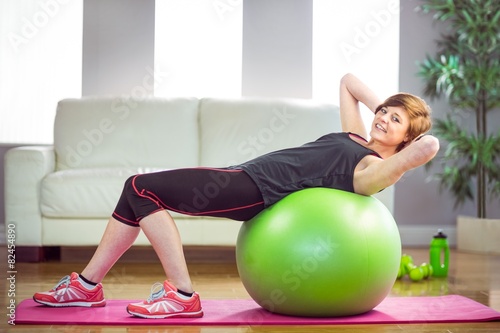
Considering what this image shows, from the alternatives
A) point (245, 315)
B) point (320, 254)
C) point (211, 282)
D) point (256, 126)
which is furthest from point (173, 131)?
point (320, 254)

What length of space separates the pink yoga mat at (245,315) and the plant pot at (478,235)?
6.86 ft

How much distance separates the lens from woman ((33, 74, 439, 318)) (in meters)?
2.56

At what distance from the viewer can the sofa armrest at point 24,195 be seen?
415 centimetres

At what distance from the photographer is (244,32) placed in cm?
534

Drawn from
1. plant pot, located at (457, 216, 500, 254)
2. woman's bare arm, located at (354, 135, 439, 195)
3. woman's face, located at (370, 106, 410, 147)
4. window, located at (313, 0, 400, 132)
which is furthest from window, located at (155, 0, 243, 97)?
woman's bare arm, located at (354, 135, 439, 195)

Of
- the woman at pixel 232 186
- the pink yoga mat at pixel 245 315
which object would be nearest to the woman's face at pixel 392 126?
the woman at pixel 232 186

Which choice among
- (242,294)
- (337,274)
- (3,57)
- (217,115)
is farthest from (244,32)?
(337,274)

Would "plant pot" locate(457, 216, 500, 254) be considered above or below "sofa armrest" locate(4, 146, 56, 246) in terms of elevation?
below

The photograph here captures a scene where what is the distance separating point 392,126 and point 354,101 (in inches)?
14.6

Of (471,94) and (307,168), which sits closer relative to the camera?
(307,168)

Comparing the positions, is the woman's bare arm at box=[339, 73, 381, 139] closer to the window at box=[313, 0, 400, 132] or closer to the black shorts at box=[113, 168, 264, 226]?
the black shorts at box=[113, 168, 264, 226]

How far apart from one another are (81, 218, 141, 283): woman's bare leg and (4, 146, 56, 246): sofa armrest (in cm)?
158

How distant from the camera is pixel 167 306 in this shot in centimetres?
254

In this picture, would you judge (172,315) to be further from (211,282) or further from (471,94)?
(471,94)
